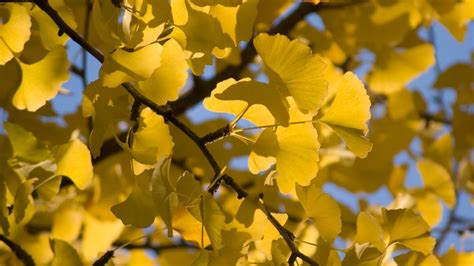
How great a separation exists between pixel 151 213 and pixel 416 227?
0.20m

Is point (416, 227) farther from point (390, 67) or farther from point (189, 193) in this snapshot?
point (390, 67)

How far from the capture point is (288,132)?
588 millimetres

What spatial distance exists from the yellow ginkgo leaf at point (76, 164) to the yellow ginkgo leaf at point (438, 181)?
0.61m

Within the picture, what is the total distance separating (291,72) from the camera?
554 mm

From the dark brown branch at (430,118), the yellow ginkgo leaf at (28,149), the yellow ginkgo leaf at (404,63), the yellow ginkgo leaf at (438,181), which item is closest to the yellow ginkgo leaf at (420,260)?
the yellow ginkgo leaf at (28,149)

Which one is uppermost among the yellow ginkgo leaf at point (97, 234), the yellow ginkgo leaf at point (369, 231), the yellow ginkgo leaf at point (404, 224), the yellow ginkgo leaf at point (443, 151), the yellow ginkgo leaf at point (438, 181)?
the yellow ginkgo leaf at point (369, 231)

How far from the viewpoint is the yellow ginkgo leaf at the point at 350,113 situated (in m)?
0.59

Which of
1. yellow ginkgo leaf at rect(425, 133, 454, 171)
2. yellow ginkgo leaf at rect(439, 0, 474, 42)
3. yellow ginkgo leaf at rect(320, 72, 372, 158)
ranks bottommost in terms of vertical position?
yellow ginkgo leaf at rect(425, 133, 454, 171)

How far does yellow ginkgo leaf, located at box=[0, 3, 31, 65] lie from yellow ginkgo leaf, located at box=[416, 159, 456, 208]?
0.70 meters

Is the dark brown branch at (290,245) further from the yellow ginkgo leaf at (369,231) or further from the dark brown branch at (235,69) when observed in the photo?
the dark brown branch at (235,69)

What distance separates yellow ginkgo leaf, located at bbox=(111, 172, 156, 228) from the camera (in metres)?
0.56

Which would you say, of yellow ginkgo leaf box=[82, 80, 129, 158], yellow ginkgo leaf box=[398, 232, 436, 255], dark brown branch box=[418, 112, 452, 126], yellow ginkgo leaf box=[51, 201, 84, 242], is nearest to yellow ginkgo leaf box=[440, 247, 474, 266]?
yellow ginkgo leaf box=[398, 232, 436, 255]

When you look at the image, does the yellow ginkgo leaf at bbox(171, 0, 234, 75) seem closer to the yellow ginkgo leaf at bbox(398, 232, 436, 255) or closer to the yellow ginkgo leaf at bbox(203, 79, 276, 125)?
the yellow ginkgo leaf at bbox(203, 79, 276, 125)

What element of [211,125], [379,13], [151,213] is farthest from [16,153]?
[379,13]
